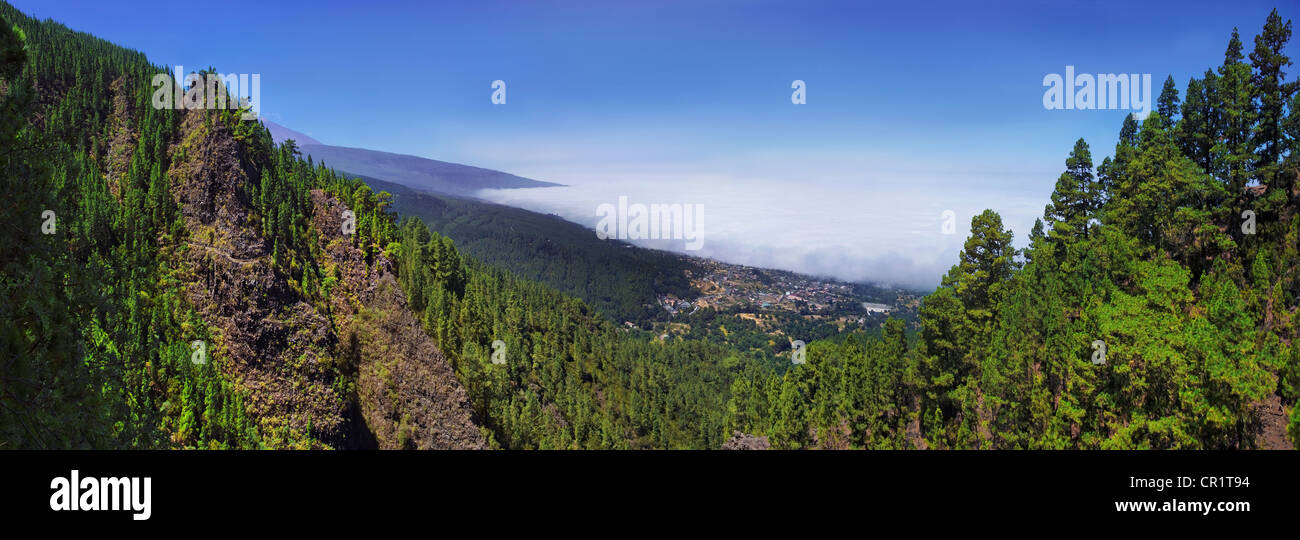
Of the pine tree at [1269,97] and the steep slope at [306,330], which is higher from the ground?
the pine tree at [1269,97]

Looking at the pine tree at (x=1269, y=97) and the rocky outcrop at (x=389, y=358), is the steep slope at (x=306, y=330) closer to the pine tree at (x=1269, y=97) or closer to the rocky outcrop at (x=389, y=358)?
the rocky outcrop at (x=389, y=358)

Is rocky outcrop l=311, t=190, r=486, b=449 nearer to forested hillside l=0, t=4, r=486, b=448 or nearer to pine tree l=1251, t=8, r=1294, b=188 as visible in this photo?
forested hillside l=0, t=4, r=486, b=448

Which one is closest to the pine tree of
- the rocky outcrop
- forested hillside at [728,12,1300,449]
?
forested hillside at [728,12,1300,449]

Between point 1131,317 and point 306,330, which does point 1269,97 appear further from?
point 306,330

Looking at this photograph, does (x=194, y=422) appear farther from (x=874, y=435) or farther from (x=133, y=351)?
(x=874, y=435)

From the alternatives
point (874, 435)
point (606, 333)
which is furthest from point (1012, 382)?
point (606, 333)

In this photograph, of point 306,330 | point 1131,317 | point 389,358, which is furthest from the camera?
point 389,358

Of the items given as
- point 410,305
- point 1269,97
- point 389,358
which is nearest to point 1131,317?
point 1269,97

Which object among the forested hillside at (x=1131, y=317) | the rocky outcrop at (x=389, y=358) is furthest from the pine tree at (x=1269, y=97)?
the rocky outcrop at (x=389, y=358)

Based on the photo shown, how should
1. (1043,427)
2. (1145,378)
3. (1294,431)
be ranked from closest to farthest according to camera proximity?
1. (1294,431)
2. (1145,378)
3. (1043,427)
